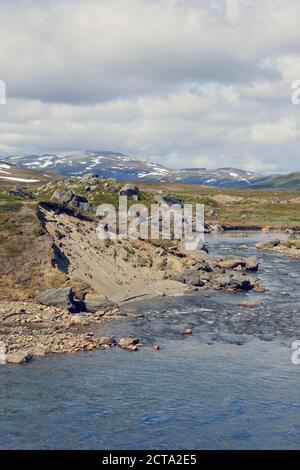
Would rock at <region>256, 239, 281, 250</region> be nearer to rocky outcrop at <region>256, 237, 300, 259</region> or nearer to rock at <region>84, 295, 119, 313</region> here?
rocky outcrop at <region>256, 237, 300, 259</region>

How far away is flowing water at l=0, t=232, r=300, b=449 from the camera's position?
29.4 m

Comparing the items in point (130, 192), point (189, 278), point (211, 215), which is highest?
point (130, 192)

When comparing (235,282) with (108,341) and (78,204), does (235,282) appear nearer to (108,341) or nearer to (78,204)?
(108,341)

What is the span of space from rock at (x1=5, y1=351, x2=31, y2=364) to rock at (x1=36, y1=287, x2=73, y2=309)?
Result: 12882 mm

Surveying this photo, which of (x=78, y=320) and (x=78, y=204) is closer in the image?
(x=78, y=320)

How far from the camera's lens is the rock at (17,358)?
4000cm

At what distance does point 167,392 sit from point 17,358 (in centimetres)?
1210

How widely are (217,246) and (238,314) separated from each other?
170ft

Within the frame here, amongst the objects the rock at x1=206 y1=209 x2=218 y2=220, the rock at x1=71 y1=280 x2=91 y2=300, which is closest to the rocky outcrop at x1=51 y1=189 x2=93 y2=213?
the rock at x1=71 y1=280 x2=91 y2=300

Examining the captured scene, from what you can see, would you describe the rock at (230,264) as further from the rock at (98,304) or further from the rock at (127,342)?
the rock at (127,342)

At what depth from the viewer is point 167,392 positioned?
115 feet

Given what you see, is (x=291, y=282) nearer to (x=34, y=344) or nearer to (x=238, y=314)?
(x=238, y=314)

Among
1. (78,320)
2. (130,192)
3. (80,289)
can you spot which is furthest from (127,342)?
(130,192)
